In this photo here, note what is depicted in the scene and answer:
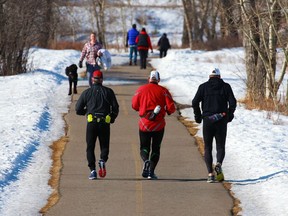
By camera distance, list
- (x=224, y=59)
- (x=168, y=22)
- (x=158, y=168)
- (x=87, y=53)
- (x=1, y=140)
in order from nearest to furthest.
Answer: (x=158, y=168) → (x=1, y=140) → (x=87, y=53) → (x=224, y=59) → (x=168, y=22)

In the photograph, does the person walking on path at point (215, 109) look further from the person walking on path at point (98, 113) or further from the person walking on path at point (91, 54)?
the person walking on path at point (91, 54)

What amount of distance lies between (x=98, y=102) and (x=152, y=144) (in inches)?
45.0

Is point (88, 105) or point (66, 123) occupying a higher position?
point (88, 105)

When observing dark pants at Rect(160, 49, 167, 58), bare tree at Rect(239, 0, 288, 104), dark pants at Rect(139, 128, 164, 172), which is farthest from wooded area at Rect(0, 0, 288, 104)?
dark pants at Rect(139, 128, 164, 172)

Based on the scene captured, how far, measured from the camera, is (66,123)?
19.3m

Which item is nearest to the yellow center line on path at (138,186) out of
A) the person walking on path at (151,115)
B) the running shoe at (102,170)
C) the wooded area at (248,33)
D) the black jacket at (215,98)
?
the person walking on path at (151,115)

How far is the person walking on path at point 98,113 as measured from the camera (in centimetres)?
1309

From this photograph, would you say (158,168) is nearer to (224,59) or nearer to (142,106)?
(142,106)

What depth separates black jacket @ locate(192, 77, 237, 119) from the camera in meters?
13.0

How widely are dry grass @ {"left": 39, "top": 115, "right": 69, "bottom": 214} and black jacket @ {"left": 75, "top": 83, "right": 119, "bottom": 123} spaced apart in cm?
118

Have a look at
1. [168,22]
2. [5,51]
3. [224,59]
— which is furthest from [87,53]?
[168,22]

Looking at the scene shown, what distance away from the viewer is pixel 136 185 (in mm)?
12734

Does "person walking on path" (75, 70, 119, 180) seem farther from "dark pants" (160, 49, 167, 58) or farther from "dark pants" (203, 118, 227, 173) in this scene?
"dark pants" (160, 49, 167, 58)

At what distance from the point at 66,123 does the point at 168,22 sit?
3013 inches
